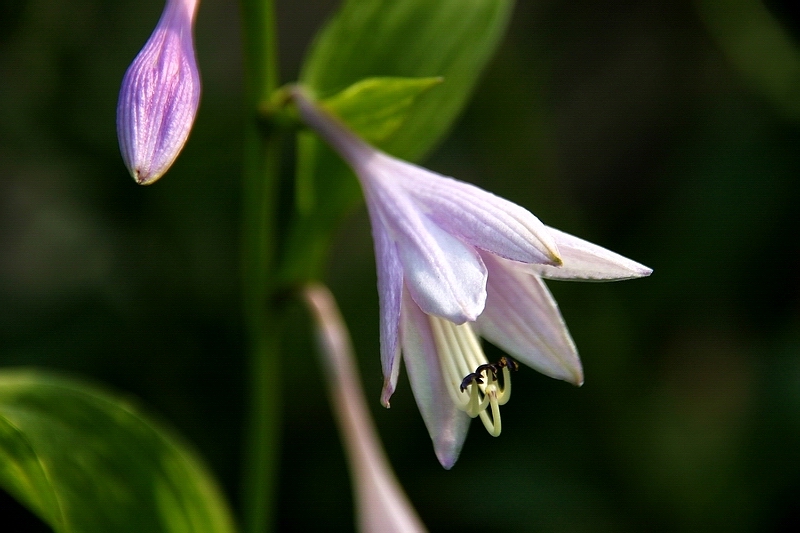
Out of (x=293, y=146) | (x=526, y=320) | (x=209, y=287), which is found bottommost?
(x=526, y=320)

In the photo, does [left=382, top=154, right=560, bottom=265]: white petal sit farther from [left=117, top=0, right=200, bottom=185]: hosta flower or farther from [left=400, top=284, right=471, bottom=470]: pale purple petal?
[left=117, top=0, right=200, bottom=185]: hosta flower

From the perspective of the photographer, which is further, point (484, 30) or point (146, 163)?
point (484, 30)

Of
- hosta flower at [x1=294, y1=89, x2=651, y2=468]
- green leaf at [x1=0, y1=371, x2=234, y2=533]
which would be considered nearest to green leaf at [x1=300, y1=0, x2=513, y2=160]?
hosta flower at [x1=294, y1=89, x2=651, y2=468]

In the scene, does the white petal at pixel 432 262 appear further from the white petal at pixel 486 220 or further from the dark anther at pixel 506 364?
the dark anther at pixel 506 364

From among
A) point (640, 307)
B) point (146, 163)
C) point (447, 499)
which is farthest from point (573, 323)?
point (146, 163)

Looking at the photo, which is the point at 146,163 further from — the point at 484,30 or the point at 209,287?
the point at 209,287

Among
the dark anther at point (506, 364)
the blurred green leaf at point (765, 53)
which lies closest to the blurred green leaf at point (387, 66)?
the dark anther at point (506, 364)

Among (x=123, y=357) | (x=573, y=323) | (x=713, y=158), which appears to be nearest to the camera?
(x=123, y=357)
